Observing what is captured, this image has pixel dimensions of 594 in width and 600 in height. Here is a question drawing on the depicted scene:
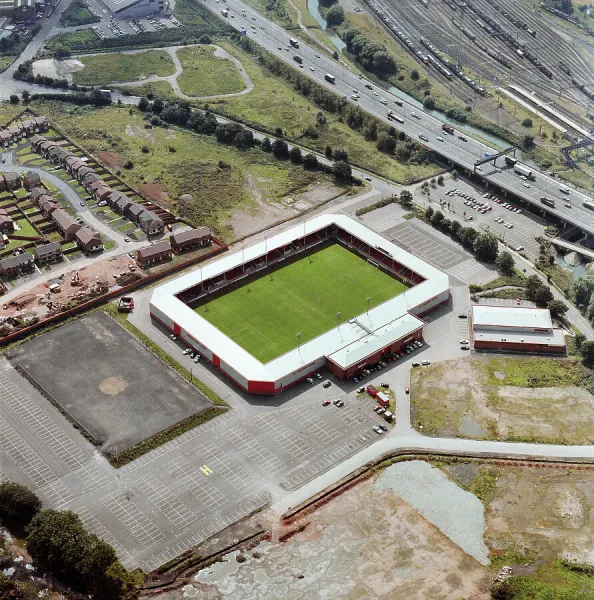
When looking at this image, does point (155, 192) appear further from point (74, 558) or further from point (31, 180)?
point (74, 558)

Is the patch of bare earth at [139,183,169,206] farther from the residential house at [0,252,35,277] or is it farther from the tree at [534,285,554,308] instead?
the tree at [534,285,554,308]

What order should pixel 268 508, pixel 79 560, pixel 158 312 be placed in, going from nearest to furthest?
pixel 79 560 → pixel 268 508 → pixel 158 312

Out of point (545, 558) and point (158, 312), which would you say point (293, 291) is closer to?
point (158, 312)

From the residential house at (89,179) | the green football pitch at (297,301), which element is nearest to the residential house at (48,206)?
the residential house at (89,179)

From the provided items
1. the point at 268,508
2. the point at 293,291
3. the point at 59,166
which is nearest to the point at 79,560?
the point at 268,508

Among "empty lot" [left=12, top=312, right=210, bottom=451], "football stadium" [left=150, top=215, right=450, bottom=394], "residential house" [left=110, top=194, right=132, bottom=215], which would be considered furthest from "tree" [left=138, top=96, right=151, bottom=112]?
"empty lot" [left=12, top=312, right=210, bottom=451]
